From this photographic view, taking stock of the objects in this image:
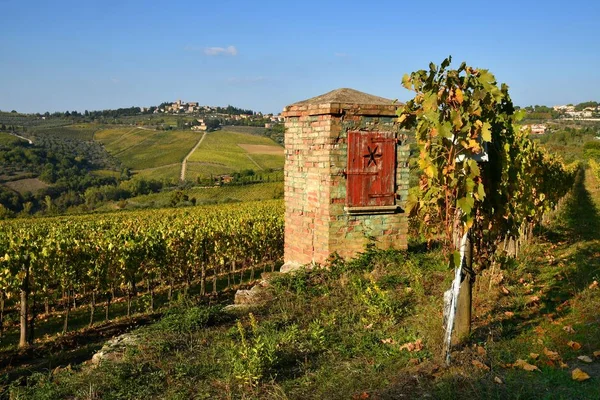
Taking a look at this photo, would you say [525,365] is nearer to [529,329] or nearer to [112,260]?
[529,329]

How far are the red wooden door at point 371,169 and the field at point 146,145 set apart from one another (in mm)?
78596

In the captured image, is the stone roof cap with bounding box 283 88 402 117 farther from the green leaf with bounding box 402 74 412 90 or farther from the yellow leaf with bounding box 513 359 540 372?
the yellow leaf with bounding box 513 359 540 372

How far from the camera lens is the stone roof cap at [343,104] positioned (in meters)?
8.08

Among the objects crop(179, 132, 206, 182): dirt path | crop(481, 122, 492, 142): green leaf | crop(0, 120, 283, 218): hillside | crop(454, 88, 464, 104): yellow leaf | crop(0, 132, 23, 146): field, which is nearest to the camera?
crop(481, 122, 492, 142): green leaf

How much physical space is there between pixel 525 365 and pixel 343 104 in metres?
5.24

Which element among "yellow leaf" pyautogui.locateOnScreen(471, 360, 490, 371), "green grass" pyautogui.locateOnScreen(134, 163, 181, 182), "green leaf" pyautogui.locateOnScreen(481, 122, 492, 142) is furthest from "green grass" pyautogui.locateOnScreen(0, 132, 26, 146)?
"yellow leaf" pyautogui.locateOnScreen(471, 360, 490, 371)

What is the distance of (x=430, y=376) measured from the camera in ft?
13.2

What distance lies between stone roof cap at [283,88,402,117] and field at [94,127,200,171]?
255 ft

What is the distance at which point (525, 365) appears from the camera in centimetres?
399

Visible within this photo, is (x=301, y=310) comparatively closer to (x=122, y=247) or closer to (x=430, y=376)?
(x=430, y=376)

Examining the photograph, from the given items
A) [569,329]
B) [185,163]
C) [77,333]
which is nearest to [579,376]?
[569,329]

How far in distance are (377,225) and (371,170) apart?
3.38 feet

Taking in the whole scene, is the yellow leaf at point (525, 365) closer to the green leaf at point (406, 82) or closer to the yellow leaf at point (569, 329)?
the yellow leaf at point (569, 329)

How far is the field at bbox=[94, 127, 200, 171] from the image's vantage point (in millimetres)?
87875
